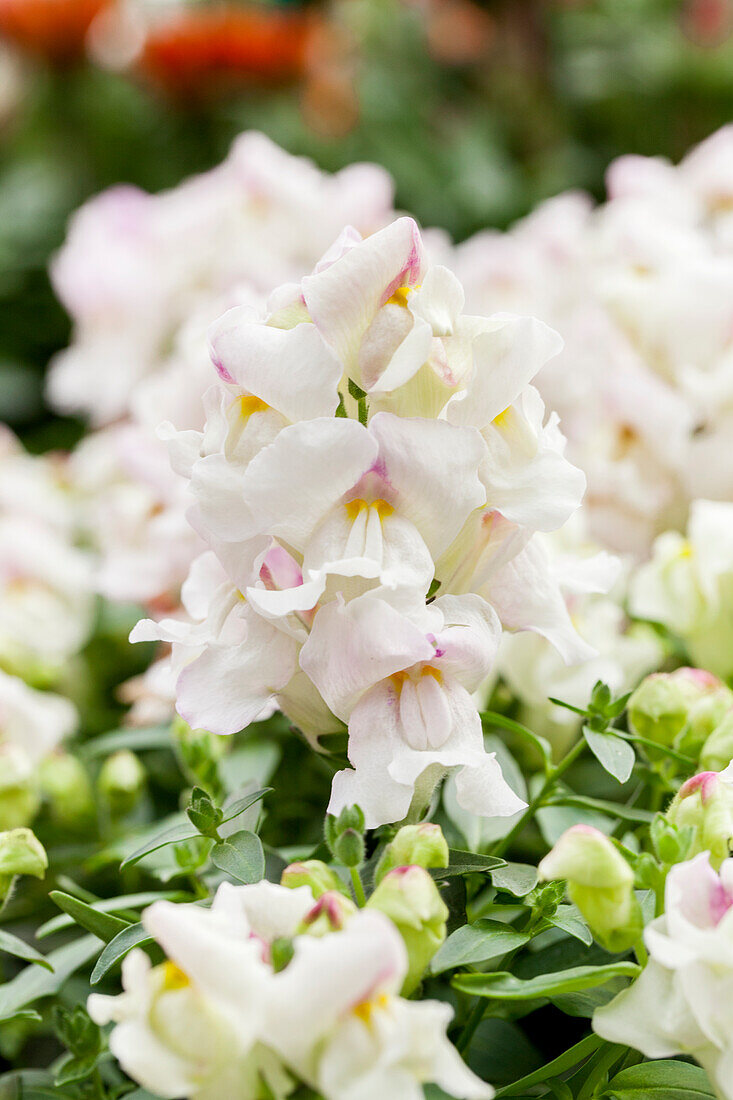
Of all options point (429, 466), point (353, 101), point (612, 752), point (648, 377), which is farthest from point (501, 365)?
point (353, 101)

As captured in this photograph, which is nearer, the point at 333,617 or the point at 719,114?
the point at 333,617

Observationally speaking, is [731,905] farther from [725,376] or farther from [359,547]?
[725,376]

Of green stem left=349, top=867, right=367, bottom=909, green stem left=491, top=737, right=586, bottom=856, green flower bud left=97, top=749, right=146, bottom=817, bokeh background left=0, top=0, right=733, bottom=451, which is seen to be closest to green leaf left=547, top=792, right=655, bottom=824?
green stem left=491, top=737, right=586, bottom=856

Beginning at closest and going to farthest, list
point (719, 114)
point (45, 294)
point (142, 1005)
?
point (142, 1005)
point (45, 294)
point (719, 114)

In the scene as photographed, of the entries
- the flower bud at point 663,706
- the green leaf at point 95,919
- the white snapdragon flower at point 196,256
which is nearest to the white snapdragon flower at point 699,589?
the flower bud at point 663,706

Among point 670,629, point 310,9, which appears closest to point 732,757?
point 670,629

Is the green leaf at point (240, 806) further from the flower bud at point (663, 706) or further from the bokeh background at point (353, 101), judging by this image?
the bokeh background at point (353, 101)
